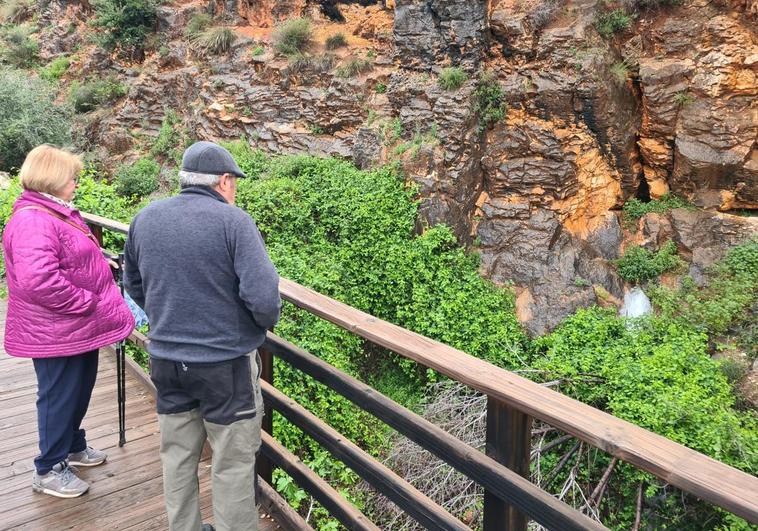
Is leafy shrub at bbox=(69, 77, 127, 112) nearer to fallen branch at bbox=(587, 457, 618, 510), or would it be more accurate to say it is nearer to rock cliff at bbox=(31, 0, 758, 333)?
rock cliff at bbox=(31, 0, 758, 333)

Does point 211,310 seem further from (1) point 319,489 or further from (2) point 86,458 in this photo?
(2) point 86,458

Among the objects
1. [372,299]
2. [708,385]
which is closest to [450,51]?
[372,299]

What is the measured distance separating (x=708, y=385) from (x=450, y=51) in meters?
7.99

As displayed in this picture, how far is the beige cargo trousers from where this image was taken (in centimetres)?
206

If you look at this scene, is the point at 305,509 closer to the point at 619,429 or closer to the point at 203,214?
the point at 203,214

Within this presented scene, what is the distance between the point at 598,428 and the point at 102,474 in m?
2.96

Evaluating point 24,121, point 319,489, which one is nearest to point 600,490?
point 319,489

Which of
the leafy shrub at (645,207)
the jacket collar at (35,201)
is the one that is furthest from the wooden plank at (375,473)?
the leafy shrub at (645,207)

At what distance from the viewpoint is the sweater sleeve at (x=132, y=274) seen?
2.27 m

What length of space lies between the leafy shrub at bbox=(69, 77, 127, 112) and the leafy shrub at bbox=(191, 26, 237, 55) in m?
2.97

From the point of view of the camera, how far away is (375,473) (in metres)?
2.11

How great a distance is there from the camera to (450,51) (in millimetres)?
11258

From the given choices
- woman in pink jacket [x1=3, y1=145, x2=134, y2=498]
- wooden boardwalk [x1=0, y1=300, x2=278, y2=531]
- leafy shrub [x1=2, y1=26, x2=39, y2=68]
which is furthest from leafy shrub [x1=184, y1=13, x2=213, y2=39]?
woman in pink jacket [x1=3, y1=145, x2=134, y2=498]

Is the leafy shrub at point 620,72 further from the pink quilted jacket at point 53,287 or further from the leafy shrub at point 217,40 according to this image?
the pink quilted jacket at point 53,287
